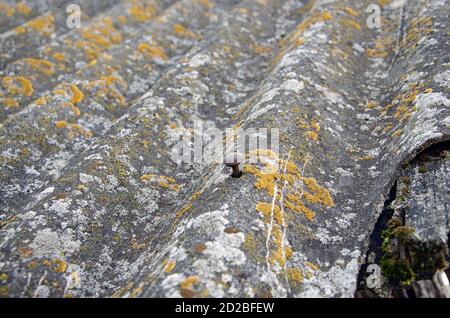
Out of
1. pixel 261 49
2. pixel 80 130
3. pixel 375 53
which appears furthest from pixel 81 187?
pixel 375 53

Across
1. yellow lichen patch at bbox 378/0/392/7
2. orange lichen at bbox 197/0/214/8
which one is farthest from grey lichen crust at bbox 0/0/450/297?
orange lichen at bbox 197/0/214/8

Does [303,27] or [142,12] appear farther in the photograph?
[142,12]

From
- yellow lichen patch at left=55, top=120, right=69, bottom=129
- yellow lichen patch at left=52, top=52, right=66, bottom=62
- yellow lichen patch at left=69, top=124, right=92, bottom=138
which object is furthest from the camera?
yellow lichen patch at left=52, top=52, right=66, bottom=62

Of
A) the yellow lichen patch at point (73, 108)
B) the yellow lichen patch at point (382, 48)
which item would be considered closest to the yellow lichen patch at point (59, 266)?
the yellow lichen patch at point (73, 108)

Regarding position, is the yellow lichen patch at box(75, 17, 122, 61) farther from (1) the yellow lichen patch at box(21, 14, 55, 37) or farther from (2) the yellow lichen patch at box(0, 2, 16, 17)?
(2) the yellow lichen patch at box(0, 2, 16, 17)

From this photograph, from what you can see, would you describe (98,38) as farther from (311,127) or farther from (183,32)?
(311,127)
